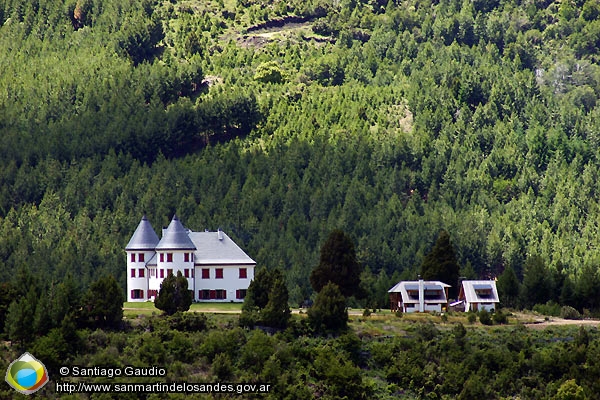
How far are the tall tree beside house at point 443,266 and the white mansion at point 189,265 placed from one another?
1767 centimetres

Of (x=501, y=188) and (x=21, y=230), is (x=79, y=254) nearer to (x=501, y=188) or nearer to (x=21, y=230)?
(x=21, y=230)

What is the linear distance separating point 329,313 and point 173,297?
45.4ft

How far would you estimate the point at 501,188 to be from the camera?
197750 millimetres

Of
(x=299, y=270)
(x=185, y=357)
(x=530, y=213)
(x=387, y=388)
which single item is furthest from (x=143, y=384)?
(x=530, y=213)

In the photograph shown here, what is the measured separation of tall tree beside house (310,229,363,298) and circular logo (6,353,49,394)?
35.5 metres

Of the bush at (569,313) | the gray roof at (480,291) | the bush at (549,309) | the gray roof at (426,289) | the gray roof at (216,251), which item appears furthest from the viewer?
the bush at (549,309)

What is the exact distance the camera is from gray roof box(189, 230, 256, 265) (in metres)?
150

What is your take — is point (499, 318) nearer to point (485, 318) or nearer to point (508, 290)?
point (485, 318)

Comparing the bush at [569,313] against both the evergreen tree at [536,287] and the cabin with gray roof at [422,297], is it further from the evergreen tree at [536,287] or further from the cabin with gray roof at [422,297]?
the cabin with gray roof at [422,297]

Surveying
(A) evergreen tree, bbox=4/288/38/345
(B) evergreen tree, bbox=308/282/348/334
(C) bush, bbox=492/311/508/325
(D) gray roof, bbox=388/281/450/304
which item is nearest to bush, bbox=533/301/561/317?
(C) bush, bbox=492/311/508/325

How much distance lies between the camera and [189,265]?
148500mm

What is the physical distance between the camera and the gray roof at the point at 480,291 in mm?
150250

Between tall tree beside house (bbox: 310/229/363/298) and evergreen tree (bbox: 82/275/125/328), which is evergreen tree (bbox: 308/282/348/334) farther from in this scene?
evergreen tree (bbox: 82/275/125/328)

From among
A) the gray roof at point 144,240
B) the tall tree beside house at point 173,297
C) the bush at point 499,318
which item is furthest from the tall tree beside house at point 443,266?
the tall tree beside house at point 173,297
